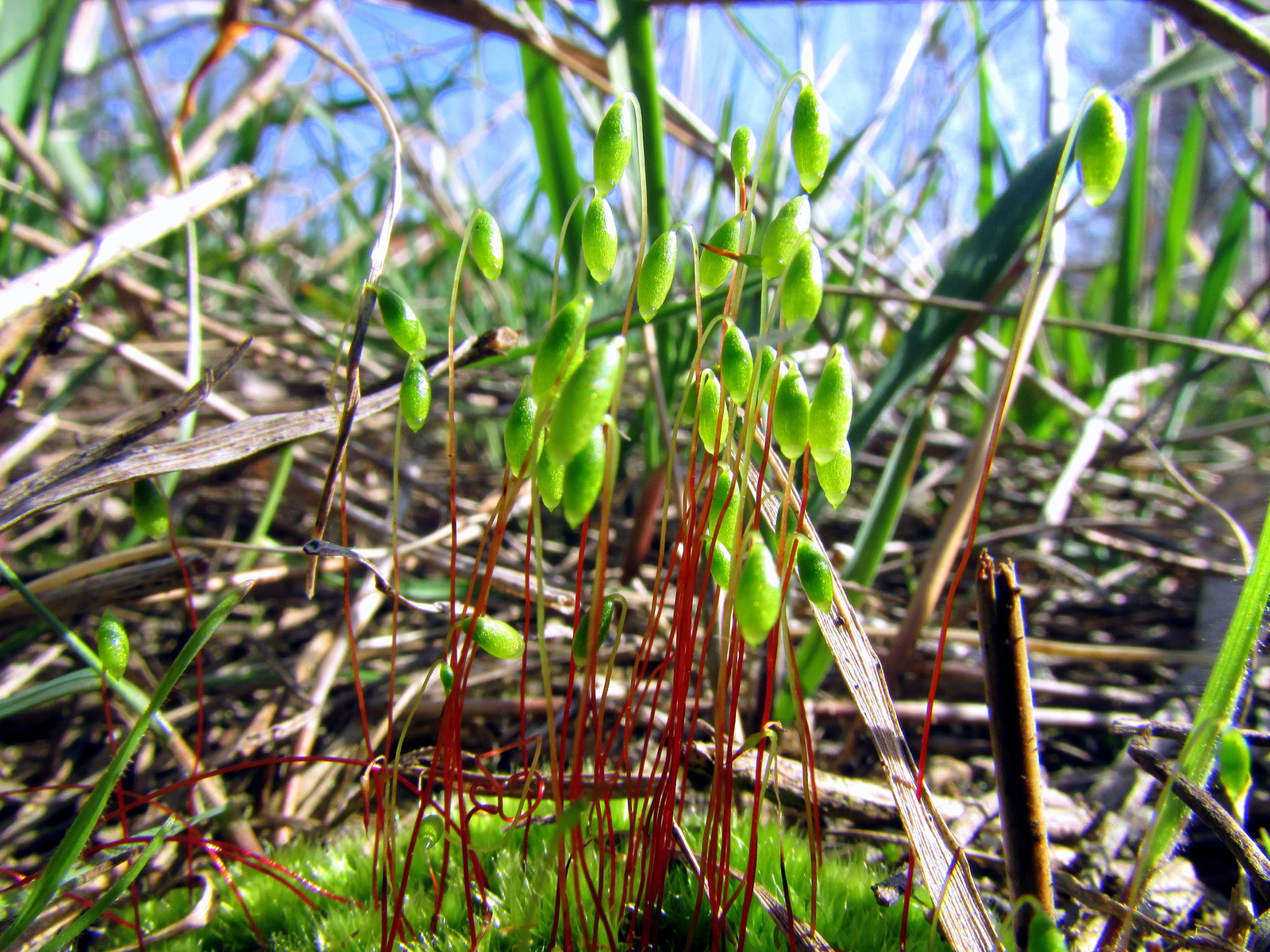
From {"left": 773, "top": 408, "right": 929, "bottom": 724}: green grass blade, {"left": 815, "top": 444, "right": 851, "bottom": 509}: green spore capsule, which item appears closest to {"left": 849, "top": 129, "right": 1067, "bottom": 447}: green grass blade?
{"left": 773, "top": 408, "right": 929, "bottom": 724}: green grass blade

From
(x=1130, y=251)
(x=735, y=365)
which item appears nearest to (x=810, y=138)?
(x=735, y=365)

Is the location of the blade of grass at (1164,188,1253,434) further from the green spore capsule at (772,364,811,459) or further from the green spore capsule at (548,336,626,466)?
the green spore capsule at (548,336,626,466)

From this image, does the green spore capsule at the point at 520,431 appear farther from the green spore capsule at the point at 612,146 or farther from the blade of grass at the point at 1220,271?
the blade of grass at the point at 1220,271

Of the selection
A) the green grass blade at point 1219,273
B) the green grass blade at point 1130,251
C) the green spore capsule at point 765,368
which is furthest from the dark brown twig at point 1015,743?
the green grass blade at point 1219,273

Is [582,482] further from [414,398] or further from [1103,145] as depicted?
[1103,145]

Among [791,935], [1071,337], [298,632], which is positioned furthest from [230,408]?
[1071,337]

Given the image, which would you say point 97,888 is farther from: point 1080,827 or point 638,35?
point 638,35

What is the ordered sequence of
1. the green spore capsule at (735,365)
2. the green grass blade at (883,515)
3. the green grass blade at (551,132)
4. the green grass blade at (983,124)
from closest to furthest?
the green spore capsule at (735,365)
the green grass blade at (883,515)
the green grass blade at (551,132)
the green grass blade at (983,124)
